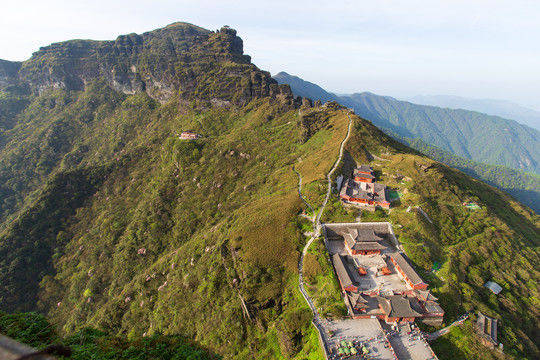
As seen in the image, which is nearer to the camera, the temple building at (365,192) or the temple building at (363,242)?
the temple building at (363,242)

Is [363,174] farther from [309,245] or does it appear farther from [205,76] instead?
[205,76]

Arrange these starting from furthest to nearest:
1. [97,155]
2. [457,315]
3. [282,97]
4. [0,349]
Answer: [97,155], [282,97], [457,315], [0,349]

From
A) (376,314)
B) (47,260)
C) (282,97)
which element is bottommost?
(47,260)

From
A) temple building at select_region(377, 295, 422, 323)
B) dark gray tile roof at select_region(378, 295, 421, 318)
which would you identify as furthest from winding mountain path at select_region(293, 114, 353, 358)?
dark gray tile roof at select_region(378, 295, 421, 318)

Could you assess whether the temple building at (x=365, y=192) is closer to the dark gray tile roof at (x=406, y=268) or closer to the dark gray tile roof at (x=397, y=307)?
the dark gray tile roof at (x=406, y=268)

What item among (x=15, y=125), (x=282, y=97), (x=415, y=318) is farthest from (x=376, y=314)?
(x=15, y=125)

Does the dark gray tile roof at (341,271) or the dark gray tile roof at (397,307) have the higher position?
the dark gray tile roof at (341,271)

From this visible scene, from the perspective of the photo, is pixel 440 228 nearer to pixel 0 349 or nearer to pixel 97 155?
pixel 0 349

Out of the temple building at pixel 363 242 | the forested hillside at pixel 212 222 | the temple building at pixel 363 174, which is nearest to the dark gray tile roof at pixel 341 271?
the forested hillside at pixel 212 222

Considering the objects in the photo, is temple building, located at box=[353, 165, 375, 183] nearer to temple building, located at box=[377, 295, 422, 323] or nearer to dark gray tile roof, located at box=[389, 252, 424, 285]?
dark gray tile roof, located at box=[389, 252, 424, 285]
